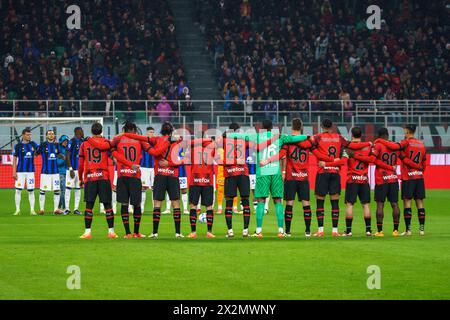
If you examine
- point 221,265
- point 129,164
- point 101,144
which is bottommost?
point 221,265

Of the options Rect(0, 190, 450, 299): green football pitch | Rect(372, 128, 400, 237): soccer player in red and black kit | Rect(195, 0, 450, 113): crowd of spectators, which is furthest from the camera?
Rect(195, 0, 450, 113): crowd of spectators

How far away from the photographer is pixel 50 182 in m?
27.2

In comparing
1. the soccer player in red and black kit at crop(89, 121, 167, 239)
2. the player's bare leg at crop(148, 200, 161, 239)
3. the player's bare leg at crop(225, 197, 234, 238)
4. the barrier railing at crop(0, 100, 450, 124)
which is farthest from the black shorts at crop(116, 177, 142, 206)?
the barrier railing at crop(0, 100, 450, 124)

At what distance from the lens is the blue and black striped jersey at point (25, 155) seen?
27219 millimetres

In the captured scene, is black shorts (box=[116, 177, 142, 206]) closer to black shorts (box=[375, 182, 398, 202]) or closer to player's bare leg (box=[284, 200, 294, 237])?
player's bare leg (box=[284, 200, 294, 237])

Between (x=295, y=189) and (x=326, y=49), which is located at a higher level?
(x=326, y=49)

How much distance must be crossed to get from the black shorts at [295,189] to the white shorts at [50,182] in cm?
945

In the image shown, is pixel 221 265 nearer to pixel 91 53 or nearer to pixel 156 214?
pixel 156 214

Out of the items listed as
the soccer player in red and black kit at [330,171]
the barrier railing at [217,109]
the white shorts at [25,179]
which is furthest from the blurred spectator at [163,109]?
the soccer player in red and black kit at [330,171]

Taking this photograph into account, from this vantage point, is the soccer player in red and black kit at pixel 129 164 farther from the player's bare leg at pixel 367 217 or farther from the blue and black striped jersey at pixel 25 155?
the blue and black striped jersey at pixel 25 155

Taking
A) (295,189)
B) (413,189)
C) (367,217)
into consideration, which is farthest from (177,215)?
(413,189)

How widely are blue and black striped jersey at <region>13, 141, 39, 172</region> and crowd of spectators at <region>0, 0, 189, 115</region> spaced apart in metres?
10.6

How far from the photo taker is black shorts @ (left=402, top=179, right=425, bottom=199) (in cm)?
2052

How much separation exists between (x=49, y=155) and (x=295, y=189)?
972cm
